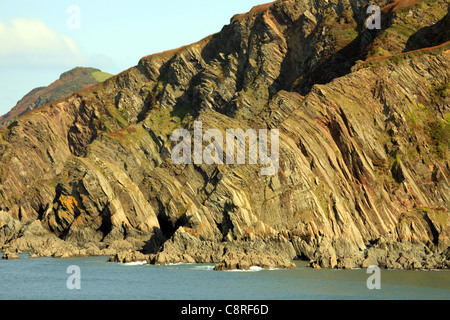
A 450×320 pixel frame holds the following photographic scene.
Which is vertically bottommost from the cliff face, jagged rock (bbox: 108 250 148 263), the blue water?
the blue water

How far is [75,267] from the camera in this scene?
86.8 metres

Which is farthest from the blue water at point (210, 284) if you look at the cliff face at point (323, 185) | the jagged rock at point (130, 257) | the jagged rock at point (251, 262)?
the cliff face at point (323, 185)

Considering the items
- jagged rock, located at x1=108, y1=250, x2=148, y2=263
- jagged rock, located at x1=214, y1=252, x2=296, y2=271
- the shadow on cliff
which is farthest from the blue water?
the shadow on cliff

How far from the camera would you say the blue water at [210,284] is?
2359 inches

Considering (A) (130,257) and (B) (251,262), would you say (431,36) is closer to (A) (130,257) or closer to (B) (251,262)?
(B) (251,262)

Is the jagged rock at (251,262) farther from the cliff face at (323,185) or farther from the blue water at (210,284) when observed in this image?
the cliff face at (323,185)

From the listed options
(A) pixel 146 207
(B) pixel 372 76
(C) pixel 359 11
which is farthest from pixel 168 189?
(C) pixel 359 11

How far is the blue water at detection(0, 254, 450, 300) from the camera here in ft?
197

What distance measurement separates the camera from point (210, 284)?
218ft

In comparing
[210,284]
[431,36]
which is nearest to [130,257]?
[210,284]

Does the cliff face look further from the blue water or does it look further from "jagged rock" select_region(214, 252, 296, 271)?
the blue water

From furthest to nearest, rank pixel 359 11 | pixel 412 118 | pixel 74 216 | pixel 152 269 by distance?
pixel 359 11 < pixel 74 216 < pixel 412 118 < pixel 152 269
